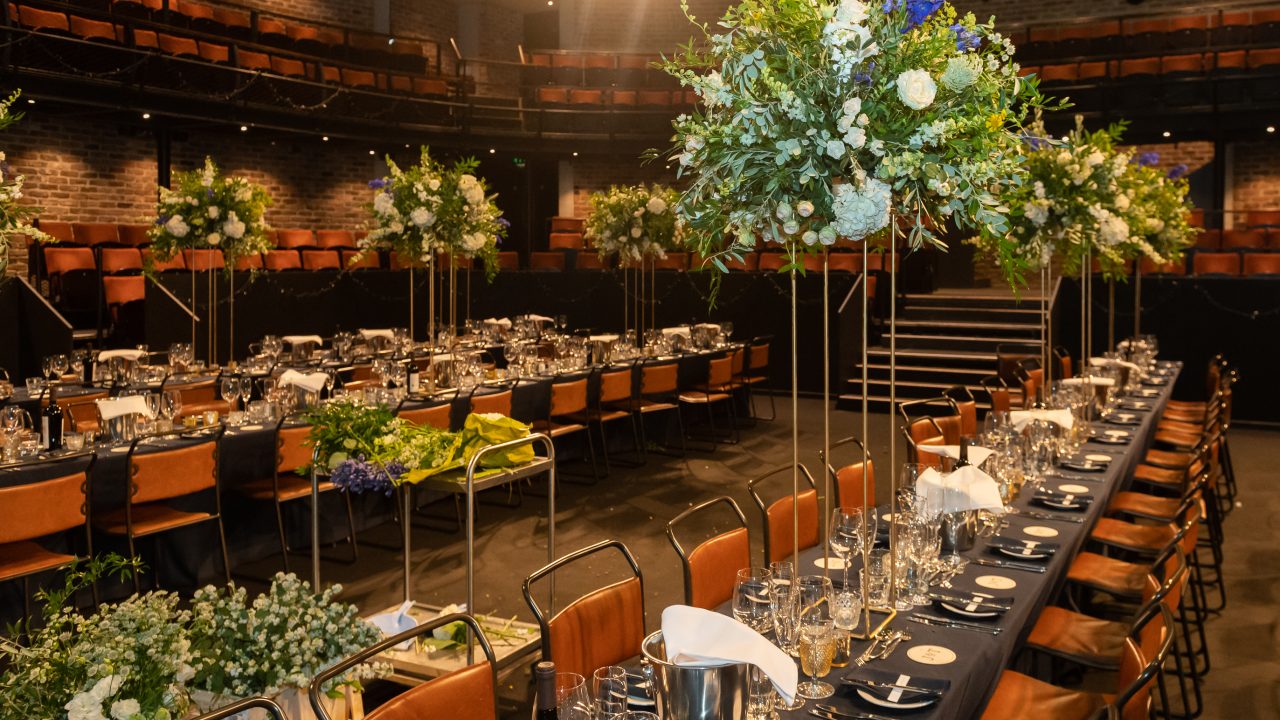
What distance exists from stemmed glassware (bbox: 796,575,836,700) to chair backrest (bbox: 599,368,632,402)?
19.6 feet

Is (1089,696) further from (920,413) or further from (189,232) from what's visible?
(920,413)

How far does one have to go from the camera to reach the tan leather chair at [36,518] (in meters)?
4.50

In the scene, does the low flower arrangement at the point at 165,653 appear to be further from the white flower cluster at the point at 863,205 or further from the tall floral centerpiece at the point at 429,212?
the tall floral centerpiece at the point at 429,212

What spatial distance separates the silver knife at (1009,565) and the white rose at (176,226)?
7.03 metres

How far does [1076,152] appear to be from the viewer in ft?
20.8

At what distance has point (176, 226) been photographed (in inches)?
337

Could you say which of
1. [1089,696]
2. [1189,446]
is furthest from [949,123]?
[1189,446]

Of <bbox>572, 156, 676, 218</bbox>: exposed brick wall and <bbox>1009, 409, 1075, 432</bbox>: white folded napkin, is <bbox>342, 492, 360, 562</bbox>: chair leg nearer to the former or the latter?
<bbox>1009, 409, 1075, 432</bbox>: white folded napkin

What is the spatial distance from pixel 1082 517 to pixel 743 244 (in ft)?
8.14

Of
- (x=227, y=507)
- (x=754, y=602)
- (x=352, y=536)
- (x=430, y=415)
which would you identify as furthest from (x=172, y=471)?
(x=754, y=602)

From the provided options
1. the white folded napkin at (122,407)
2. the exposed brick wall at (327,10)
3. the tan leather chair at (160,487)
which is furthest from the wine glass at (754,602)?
the exposed brick wall at (327,10)

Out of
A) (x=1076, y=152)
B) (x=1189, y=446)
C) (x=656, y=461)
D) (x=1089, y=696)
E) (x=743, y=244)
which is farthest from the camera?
(x=656, y=461)

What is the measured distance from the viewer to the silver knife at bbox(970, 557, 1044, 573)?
11.9ft

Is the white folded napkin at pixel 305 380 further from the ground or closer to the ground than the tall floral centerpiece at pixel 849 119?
closer to the ground
